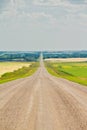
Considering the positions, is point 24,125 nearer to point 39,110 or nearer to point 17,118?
point 17,118

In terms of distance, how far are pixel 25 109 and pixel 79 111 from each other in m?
3.33

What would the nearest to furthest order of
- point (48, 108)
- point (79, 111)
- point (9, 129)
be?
point (9, 129)
point (79, 111)
point (48, 108)

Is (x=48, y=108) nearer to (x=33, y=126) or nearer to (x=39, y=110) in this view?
(x=39, y=110)

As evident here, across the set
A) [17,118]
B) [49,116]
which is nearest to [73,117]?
[49,116]

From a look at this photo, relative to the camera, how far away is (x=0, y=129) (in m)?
16.2

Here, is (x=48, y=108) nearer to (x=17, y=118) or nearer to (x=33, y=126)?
(x=17, y=118)

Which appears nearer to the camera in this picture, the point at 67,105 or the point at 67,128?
the point at 67,128

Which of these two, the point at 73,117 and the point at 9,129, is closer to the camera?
the point at 9,129

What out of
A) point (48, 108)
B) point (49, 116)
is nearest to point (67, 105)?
point (48, 108)

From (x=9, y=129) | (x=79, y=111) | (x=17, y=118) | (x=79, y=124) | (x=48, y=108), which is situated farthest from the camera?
(x=48, y=108)

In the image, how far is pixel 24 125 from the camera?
16.9 m

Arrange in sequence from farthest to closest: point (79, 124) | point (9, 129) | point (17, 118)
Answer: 1. point (17, 118)
2. point (79, 124)
3. point (9, 129)

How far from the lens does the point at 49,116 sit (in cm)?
1950

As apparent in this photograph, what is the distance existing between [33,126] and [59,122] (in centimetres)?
163
